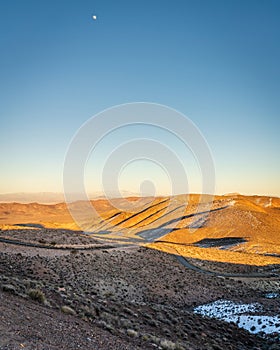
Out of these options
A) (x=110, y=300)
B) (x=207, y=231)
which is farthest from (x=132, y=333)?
(x=207, y=231)

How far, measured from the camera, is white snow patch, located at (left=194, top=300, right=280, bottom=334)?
17000mm

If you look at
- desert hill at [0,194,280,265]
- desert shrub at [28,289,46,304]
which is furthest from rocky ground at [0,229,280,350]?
desert hill at [0,194,280,265]

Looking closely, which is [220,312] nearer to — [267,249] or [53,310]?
[53,310]

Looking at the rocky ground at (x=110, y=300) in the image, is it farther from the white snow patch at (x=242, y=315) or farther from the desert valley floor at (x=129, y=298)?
the white snow patch at (x=242, y=315)

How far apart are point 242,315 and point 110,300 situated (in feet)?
26.1

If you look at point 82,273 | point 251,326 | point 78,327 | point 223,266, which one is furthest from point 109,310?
point 223,266

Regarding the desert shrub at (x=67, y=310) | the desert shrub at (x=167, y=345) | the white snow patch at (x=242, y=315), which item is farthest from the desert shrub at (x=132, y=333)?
the white snow patch at (x=242, y=315)

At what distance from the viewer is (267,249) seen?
6031 cm

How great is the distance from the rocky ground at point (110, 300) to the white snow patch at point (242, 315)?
0.71 m

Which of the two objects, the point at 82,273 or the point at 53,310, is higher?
the point at 53,310

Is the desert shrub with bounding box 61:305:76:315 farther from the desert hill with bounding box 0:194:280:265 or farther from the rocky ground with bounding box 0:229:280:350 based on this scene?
the desert hill with bounding box 0:194:280:265

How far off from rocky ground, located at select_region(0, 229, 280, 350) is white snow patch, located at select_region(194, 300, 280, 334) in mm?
714

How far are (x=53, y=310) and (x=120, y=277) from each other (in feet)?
46.7

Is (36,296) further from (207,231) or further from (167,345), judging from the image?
(207,231)
